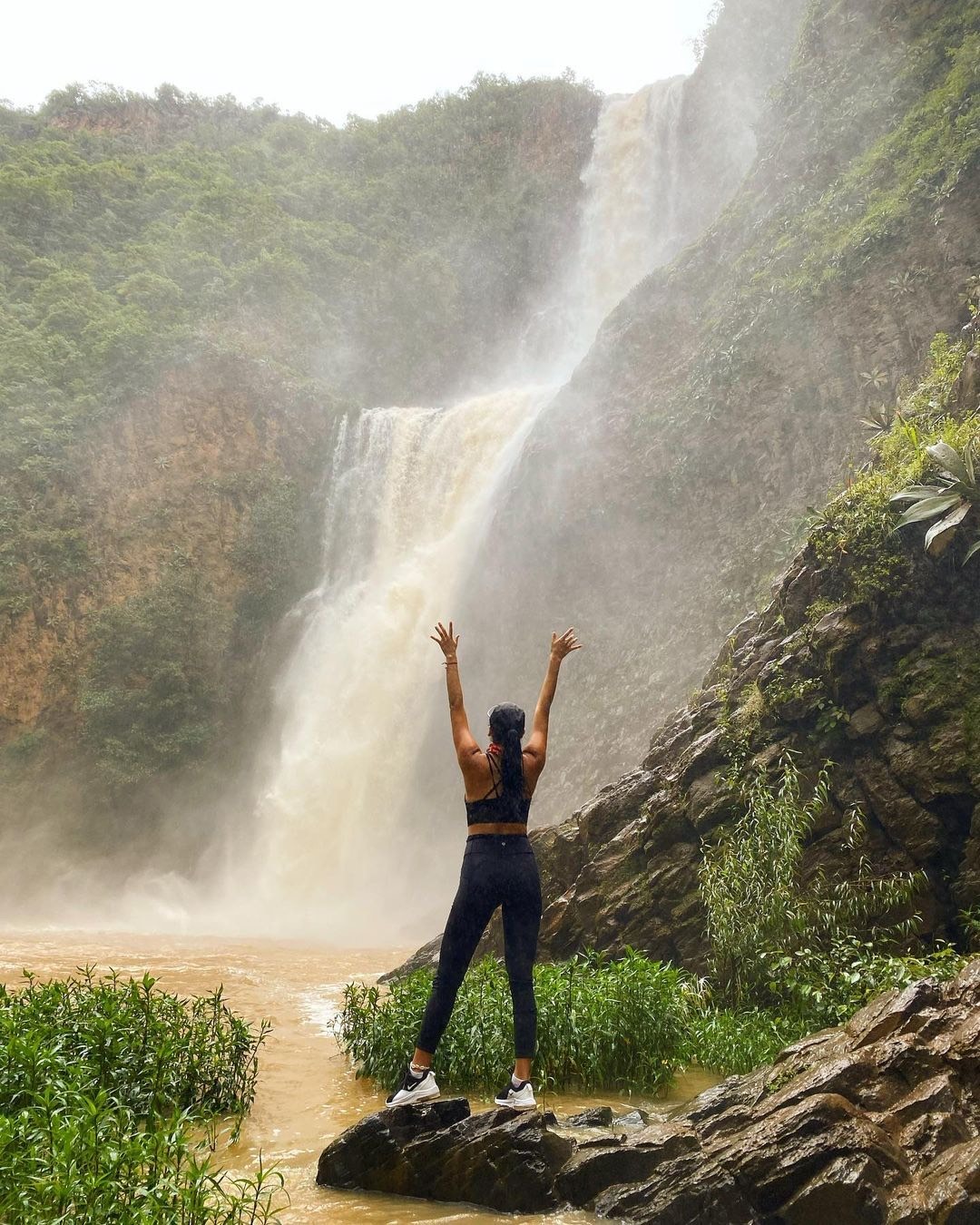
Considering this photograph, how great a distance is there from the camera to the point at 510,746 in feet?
14.9

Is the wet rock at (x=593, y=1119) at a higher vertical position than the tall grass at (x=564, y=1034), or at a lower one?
lower

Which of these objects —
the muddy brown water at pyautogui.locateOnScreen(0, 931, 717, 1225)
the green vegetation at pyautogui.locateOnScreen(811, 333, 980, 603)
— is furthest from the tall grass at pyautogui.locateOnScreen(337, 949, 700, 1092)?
the green vegetation at pyautogui.locateOnScreen(811, 333, 980, 603)

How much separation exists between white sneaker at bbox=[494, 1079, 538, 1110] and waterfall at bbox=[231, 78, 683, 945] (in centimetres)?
1253

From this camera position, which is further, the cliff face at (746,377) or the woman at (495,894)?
the cliff face at (746,377)

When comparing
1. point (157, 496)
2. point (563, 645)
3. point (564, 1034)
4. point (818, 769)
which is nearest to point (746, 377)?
point (818, 769)

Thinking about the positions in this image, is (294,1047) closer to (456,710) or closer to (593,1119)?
(593,1119)

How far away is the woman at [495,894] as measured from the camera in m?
4.34

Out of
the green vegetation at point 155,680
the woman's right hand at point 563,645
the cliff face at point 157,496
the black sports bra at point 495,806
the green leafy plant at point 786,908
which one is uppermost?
the cliff face at point 157,496

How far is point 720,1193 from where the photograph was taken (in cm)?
340

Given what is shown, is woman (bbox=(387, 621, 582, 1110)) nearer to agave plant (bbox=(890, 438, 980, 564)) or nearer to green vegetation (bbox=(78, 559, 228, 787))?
agave plant (bbox=(890, 438, 980, 564))

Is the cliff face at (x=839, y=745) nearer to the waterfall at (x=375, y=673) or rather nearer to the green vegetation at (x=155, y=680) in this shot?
the waterfall at (x=375, y=673)

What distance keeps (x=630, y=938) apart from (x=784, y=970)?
168cm

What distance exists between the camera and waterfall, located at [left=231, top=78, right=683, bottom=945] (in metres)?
19.0

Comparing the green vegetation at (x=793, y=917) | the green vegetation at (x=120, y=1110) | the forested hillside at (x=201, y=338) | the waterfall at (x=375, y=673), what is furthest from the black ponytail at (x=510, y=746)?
the forested hillside at (x=201, y=338)
